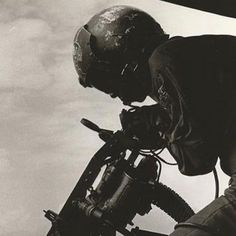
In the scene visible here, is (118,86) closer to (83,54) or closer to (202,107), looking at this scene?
(83,54)

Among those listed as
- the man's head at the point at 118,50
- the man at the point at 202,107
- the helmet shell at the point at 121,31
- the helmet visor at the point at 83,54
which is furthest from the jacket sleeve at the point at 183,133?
the helmet visor at the point at 83,54

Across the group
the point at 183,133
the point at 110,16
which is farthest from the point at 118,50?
the point at 183,133

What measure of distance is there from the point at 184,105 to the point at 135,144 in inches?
79.2

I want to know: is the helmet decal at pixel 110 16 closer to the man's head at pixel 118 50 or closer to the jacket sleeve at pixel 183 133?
the man's head at pixel 118 50

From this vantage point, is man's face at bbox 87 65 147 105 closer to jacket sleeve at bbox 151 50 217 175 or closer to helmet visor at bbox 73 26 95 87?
helmet visor at bbox 73 26 95 87

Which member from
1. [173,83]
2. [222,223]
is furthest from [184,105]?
[222,223]

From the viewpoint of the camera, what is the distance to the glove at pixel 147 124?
3.58 meters

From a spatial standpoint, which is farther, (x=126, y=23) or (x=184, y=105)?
(x=126, y=23)

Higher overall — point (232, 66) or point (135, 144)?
point (232, 66)

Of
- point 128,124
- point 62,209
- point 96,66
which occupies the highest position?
point 96,66

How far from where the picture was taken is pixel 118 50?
3.45m

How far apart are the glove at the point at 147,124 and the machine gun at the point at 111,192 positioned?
7cm

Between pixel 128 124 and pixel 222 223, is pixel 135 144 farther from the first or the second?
pixel 222 223

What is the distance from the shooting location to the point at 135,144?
12.9 ft
